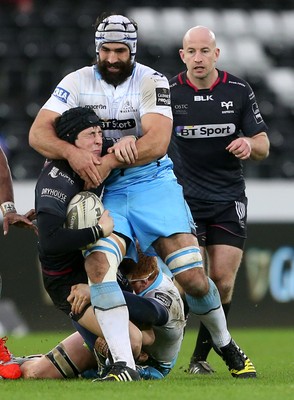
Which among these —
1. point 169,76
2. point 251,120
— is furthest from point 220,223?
point 169,76

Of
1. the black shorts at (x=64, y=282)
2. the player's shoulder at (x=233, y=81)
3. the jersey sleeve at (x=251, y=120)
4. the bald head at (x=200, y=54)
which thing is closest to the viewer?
the black shorts at (x=64, y=282)

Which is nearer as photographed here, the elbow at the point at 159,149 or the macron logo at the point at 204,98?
the elbow at the point at 159,149

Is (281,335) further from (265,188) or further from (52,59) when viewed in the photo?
(52,59)

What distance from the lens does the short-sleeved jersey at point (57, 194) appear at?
21.2 feet

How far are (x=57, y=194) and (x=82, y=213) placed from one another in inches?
7.2

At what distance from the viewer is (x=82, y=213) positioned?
655 centimetres

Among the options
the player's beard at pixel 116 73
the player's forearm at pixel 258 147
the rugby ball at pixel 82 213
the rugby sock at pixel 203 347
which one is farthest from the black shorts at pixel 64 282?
the player's forearm at pixel 258 147

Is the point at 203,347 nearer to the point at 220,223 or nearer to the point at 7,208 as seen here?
the point at 220,223

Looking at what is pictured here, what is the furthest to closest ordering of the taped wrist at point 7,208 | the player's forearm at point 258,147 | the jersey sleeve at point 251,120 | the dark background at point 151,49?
1. the dark background at point 151,49
2. the jersey sleeve at point 251,120
3. the player's forearm at point 258,147
4. the taped wrist at point 7,208

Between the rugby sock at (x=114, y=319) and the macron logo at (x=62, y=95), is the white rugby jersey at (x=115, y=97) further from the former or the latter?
the rugby sock at (x=114, y=319)

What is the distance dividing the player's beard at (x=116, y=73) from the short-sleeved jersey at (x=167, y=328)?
1.32 meters

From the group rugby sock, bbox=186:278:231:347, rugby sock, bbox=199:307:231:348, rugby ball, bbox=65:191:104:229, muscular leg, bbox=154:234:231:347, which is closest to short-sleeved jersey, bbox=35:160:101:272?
rugby ball, bbox=65:191:104:229

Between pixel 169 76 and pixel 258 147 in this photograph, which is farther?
pixel 169 76

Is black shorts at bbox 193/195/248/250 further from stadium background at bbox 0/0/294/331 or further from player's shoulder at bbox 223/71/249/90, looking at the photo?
stadium background at bbox 0/0/294/331
